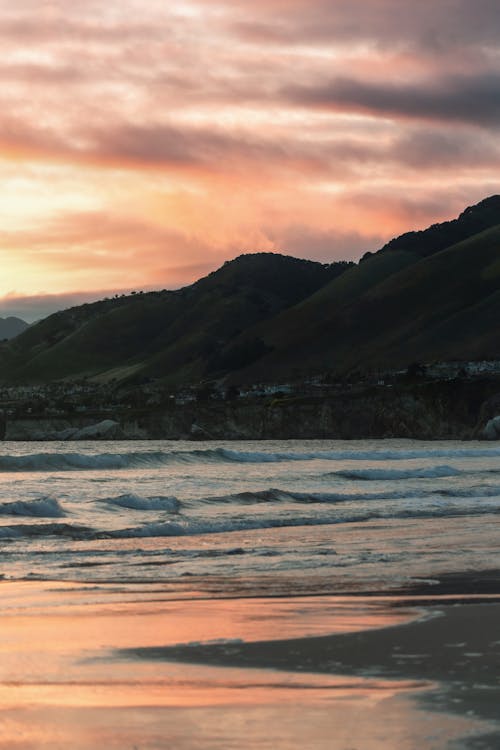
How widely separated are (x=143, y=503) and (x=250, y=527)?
23.9 ft

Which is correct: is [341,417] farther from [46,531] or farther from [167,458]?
[46,531]

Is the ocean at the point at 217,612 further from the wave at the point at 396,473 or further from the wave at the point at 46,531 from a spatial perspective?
the wave at the point at 396,473

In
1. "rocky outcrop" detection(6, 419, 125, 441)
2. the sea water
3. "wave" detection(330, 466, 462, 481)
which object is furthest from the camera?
"rocky outcrop" detection(6, 419, 125, 441)

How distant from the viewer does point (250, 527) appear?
3116 centimetres

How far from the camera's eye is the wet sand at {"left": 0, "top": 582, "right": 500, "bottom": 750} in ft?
34.6

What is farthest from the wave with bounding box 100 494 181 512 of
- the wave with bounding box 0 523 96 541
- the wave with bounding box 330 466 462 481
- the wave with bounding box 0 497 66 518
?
the wave with bounding box 330 466 462 481

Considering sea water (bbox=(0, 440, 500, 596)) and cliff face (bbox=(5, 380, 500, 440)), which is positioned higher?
cliff face (bbox=(5, 380, 500, 440))

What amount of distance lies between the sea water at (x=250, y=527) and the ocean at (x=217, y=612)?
0.09 meters

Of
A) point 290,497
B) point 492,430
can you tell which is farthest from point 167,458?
point 492,430

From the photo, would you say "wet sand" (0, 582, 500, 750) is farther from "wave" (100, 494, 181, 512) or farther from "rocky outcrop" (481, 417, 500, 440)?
"rocky outcrop" (481, 417, 500, 440)

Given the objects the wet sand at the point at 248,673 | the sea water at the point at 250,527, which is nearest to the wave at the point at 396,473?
the sea water at the point at 250,527

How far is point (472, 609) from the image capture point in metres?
16.6

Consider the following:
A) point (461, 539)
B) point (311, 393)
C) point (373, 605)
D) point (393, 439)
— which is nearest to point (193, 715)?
point (373, 605)

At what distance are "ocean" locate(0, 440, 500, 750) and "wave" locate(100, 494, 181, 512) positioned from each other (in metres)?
0.10
